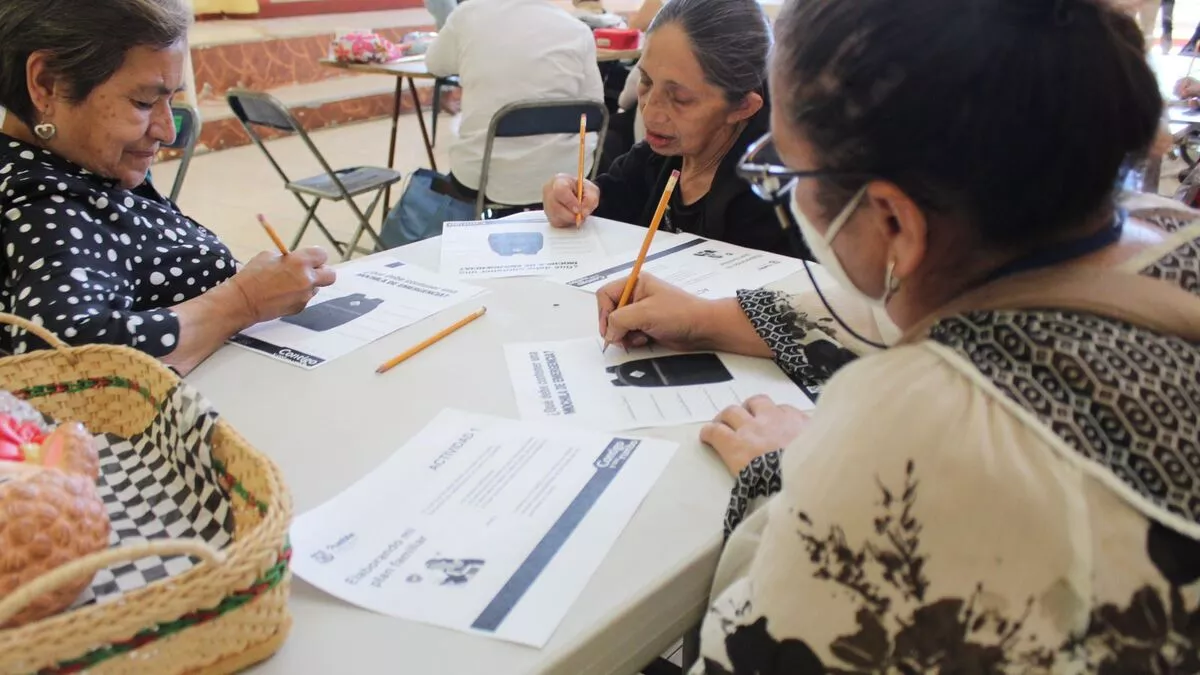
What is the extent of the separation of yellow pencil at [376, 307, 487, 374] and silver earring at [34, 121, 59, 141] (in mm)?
630

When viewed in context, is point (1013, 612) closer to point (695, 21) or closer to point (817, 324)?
point (817, 324)

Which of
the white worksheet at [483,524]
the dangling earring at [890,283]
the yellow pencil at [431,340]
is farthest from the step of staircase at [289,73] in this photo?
the dangling earring at [890,283]

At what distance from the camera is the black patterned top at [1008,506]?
1.67 feet

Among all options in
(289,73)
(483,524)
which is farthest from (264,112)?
(289,73)

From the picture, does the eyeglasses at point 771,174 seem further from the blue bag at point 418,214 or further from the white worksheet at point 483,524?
the blue bag at point 418,214

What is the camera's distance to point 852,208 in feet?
2.06

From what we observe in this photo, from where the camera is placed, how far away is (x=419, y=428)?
0.96 meters

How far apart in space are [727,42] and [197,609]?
4.67ft

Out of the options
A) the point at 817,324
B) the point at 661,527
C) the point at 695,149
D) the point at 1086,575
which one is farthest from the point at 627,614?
the point at 695,149

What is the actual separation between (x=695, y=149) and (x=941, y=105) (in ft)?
4.07

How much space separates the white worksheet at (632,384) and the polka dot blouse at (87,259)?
1.58 ft

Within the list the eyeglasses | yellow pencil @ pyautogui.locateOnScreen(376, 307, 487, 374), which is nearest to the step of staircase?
yellow pencil @ pyautogui.locateOnScreen(376, 307, 487, 374)

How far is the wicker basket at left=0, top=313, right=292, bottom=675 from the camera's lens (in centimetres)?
52

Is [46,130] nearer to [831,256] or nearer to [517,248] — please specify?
[517,248]
